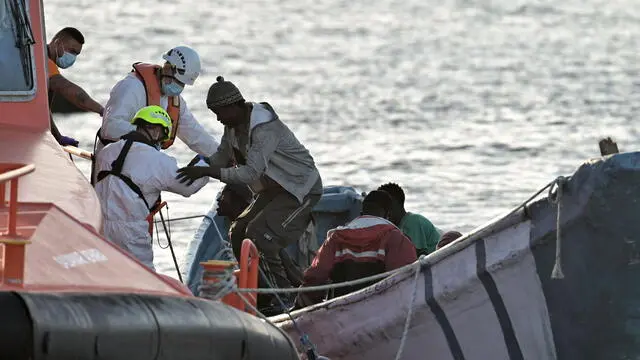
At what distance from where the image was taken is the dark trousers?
35.9 feet

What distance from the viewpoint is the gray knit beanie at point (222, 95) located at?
33.7 ft

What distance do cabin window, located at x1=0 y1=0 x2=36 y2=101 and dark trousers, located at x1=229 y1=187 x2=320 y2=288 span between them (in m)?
2.20

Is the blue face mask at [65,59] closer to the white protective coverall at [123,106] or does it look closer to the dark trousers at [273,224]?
the white protective coverall at [123,106]

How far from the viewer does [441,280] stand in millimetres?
8719

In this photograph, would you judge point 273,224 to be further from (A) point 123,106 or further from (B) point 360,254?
(B) point 360,254

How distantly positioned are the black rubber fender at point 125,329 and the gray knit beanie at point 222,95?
116 inches

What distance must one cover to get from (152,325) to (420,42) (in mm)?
36263

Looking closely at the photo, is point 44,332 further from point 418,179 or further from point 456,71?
point 456,71

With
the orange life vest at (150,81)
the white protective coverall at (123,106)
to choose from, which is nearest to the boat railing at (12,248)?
the white protective coverall at (123,106)

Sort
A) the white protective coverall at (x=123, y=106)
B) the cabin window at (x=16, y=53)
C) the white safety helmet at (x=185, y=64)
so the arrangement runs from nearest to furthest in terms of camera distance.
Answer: the cabin window at (x=16, y=53)
the white protective coverall at (x=123, y=106)
the white safety helmet at (x=185, y=64)

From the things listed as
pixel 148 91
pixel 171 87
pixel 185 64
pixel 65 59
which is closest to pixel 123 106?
pixel 148 91

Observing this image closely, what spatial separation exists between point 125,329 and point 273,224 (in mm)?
4112

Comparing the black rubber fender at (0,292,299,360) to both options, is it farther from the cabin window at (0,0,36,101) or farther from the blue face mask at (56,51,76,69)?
the blue face mask at (56,51,76,69)

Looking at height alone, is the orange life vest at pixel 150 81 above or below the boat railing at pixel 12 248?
above
